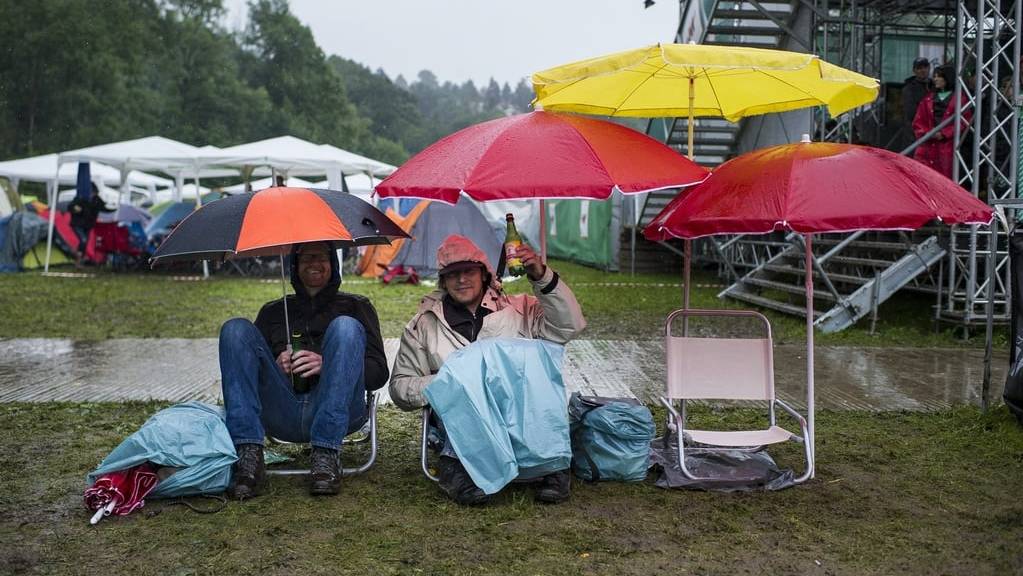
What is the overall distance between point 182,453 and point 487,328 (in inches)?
59.7

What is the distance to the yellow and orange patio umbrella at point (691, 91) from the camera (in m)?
4.03

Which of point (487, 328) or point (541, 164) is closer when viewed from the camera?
point (541, 164)

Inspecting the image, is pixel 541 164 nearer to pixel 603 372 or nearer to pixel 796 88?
pixel 796 88

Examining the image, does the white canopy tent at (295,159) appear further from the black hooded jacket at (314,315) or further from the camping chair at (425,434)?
the camping chair at (425,434)

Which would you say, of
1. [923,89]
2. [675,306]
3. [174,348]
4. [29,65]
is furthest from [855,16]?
[29,65]

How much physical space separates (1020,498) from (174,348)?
719 cm

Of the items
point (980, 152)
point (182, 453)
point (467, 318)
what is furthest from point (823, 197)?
point (980, 152)

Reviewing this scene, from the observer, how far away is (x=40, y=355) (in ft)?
26.5

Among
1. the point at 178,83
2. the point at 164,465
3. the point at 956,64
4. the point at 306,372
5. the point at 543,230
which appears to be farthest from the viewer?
the point at 178,83

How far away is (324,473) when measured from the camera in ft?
13.3

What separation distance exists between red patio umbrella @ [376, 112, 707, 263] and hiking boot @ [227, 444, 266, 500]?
1.36m

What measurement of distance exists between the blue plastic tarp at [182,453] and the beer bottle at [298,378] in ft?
1.24

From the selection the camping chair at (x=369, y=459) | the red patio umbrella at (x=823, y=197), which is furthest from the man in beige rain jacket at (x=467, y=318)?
the red patio umbrella at (x=823, y=197)

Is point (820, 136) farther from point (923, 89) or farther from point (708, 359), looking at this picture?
point (708, 359)
